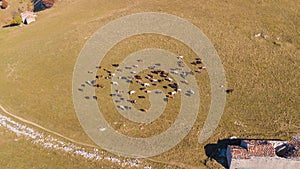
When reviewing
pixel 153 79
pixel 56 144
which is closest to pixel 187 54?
pixel 153 79

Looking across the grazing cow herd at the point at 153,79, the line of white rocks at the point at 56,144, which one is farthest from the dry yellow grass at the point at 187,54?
the grazing cow herd at the point at 153,79

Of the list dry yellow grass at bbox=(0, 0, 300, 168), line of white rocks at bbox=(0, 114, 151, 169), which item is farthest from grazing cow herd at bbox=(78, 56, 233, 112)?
line of white rocks at bbox=(0, 114, 151, 169)

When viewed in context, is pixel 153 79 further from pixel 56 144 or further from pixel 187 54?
pixel 56 144

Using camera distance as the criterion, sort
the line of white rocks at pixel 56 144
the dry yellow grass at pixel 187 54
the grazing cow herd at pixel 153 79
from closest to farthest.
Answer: the line of white rocks at pixel 56 144 → the dry yellow grass at pixel 187 54 → the grazing cow herd at pixel 153 79

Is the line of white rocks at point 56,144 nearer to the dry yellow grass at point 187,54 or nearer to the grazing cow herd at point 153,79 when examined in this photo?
the dry yellow grass at point 187,54

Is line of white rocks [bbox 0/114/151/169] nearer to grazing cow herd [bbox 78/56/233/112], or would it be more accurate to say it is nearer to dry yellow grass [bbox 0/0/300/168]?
dry yellow grass [bbox 0/0/300/168]

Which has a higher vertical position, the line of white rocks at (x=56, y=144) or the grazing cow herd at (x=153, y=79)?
the grazing cow herd at (x=153, y=79)

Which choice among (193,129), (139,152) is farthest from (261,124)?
(139,152)
